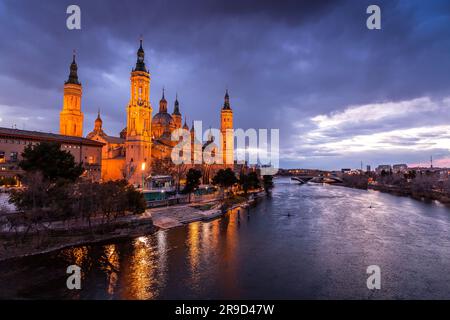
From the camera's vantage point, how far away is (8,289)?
19672mm

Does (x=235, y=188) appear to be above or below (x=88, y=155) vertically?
below

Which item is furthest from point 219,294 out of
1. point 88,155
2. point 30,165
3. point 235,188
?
point 235,188

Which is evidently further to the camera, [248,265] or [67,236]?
[67,236]

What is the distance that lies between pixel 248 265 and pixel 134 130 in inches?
2502

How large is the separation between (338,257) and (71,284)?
24.1 metres

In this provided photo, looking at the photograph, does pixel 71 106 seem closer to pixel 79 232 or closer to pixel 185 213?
pixel 185 213

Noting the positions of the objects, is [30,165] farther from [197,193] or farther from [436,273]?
[436,273]

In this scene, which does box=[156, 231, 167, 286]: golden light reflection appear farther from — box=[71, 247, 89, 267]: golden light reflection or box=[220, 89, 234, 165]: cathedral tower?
box=[220, 89, 234, 165]: cathedral tower

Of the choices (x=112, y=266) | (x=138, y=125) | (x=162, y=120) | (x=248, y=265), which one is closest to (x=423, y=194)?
Answer: (x=248, y=265)

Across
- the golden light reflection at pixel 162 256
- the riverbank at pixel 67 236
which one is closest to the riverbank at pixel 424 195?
the golden light reflection at pixel 162 256

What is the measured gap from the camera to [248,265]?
25.9m

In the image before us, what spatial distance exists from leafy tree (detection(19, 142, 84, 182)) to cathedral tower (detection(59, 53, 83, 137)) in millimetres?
62690

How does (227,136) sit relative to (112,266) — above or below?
above
